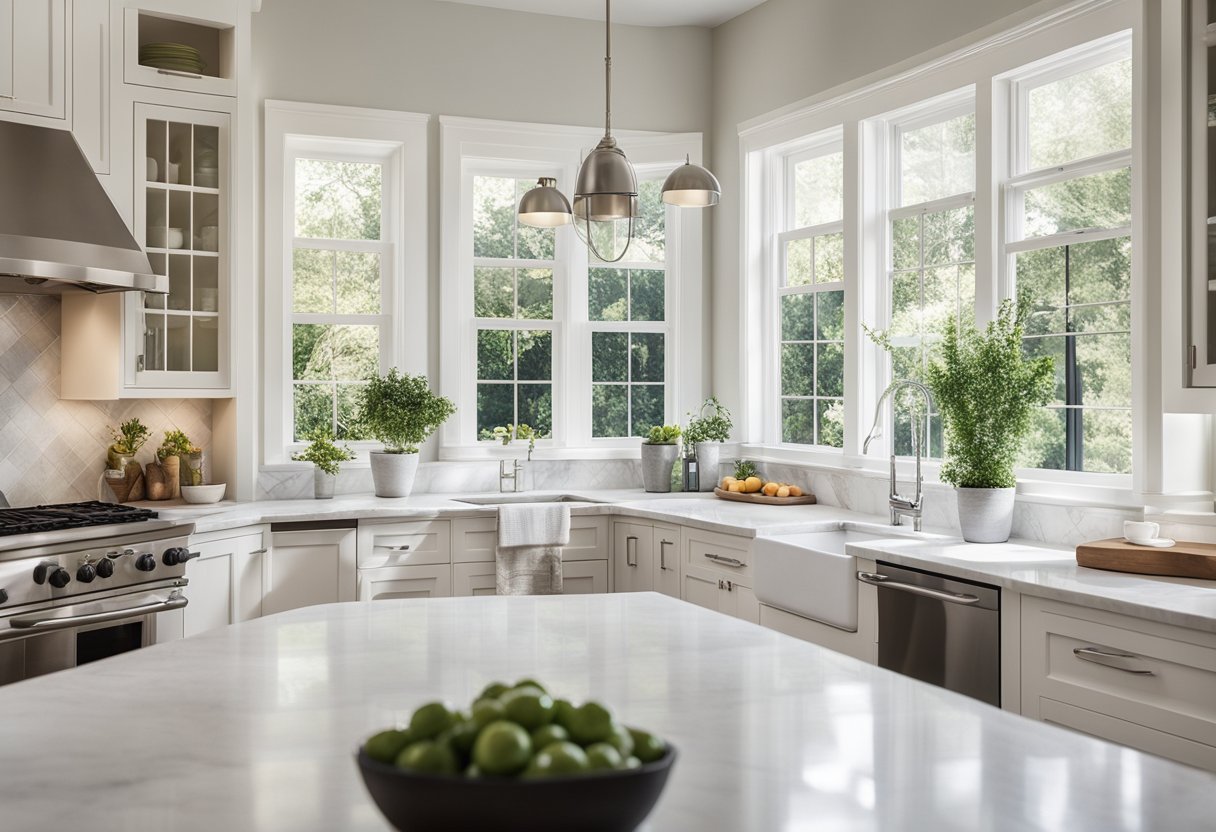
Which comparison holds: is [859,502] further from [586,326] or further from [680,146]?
[680,146]

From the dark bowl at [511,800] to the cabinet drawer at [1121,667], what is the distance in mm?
1947

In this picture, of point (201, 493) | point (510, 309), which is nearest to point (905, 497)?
point (510, 309)

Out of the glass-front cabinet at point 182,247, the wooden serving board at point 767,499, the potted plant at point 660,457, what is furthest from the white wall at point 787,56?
the glass-front cabinet at point 182,247

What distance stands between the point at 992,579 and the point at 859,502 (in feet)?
5.40

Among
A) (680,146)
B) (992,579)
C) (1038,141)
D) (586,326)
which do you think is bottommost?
(992,579)

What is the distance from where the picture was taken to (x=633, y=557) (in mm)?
4672

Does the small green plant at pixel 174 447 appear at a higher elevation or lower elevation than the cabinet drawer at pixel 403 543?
higher

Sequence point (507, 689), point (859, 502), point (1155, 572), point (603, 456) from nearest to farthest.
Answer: point (507, 689) → point (1155, 572) → point (859, 502) → point (603, 456)

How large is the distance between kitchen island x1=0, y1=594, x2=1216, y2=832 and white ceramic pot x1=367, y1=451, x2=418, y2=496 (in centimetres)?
267

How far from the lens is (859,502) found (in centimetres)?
454

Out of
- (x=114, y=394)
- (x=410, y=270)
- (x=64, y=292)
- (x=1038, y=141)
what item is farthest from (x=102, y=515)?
(x=1038, y=141)

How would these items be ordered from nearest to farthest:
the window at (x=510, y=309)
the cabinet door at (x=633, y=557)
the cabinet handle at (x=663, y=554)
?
1. the cabinet handle at (x=663, y=554)
2. the cabinet door at (x=633, y=557)
3. the window at (x=510, y=309)

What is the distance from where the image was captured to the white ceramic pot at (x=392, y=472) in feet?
15.7

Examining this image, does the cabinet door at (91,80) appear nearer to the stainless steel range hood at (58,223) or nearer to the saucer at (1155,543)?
the stainless steel range hood at (58,223)
